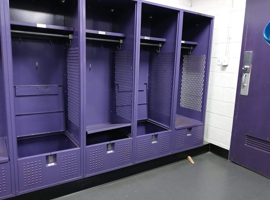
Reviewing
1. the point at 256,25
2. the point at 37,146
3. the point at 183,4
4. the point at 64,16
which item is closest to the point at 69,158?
the point at 37,146

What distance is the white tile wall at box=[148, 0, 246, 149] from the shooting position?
8.83 feet

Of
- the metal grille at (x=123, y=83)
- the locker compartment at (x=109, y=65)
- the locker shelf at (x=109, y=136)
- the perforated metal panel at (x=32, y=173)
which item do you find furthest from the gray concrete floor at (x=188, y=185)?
the metal grille at (x=123, y=83)

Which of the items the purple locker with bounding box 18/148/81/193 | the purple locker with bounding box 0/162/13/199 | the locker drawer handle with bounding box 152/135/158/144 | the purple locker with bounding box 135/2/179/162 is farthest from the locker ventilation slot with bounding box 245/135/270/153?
the purple locker with bounding box 0/162/13/199

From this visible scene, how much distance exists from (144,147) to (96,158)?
23.7 inches

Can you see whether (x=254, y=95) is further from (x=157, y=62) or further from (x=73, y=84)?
(x=73, y=84)

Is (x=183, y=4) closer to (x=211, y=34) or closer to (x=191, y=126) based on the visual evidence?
(x=211, y=34)

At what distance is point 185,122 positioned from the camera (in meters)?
2.93

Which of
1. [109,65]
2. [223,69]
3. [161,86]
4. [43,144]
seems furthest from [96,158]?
[223,69]

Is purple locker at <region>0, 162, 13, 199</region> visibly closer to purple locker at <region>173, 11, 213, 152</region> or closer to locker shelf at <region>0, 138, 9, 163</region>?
locker shelf at <region>0, 138, 9, 163</region>

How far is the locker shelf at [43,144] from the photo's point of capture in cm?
211

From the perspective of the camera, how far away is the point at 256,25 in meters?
2.42

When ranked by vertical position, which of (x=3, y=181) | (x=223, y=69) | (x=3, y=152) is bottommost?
(x=3, y=181)

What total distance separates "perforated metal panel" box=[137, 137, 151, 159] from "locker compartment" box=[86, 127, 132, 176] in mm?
128

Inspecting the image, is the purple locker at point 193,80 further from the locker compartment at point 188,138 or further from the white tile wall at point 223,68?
the white tile wall at point 223,68
